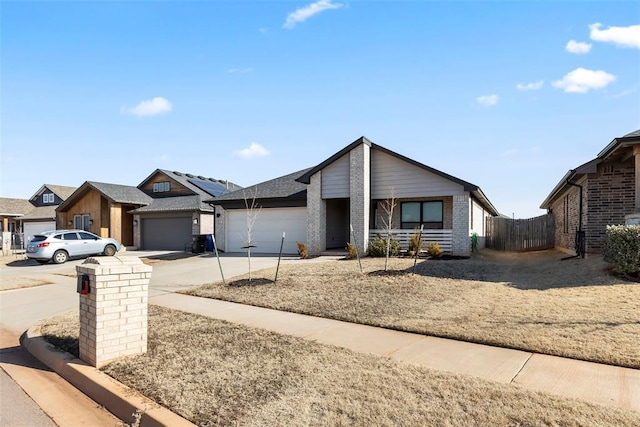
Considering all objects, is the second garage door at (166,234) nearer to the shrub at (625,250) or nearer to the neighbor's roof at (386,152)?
the neighbor's roof at (386,152)

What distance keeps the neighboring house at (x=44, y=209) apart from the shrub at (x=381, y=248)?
28.8m

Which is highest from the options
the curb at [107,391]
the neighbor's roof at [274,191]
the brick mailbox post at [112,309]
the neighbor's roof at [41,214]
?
the neighbor's roof at [274,191]

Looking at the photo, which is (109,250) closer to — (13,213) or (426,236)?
(426,236)

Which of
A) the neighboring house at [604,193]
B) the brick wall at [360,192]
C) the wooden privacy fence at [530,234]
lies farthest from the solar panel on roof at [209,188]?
the neighboring house at [604,193]

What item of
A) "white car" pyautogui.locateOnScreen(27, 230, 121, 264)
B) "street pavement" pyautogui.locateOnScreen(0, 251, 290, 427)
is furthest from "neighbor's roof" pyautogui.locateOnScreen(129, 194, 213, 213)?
"street pavement" pyautogui.locateOnScreen(0, 251, 290, 427)

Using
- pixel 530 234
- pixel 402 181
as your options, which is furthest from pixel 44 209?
pixel 530 234

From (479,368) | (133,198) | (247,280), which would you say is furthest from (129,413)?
(133,198)

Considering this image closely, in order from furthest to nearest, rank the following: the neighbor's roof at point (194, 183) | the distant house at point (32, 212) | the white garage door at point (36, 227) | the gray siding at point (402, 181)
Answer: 1. the distant house at point (32, 212)
2. the white garage door at point (36, 227)
3. the neighbor's roof at point (194, 183)
4. the gray siding at point (402, 181)

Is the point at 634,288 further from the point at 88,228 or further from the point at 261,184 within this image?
the point at 88,228

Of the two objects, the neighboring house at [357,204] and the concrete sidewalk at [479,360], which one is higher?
the neighboring house at [357,204]

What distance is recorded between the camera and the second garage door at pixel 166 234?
2586cm

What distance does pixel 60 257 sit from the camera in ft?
64.3

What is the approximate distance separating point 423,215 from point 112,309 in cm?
1588

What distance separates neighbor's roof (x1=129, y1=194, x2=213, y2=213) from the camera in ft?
82.7
